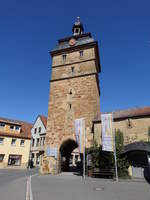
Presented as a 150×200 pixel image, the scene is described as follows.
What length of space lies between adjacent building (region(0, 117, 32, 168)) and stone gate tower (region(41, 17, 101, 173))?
9.35m

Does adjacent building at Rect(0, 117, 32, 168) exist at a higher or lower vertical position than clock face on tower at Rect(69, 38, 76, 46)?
lower

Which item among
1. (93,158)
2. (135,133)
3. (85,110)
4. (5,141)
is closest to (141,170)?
(135,133)

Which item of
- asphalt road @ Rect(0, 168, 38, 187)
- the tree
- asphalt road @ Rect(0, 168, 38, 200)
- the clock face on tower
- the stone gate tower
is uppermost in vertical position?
the clock face on tower

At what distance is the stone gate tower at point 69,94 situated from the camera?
17453mm

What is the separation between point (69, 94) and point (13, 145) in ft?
44.0

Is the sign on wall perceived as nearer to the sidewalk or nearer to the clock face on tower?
the sidewalk

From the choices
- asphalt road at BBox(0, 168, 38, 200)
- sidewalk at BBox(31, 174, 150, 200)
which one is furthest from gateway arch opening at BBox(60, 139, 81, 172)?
sidewalk at BBox(31, 174, 150, 200)

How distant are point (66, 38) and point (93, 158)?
720 inches

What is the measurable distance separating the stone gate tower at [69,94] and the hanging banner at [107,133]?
387 cm

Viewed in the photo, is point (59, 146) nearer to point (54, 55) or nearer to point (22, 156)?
point (22, 156)

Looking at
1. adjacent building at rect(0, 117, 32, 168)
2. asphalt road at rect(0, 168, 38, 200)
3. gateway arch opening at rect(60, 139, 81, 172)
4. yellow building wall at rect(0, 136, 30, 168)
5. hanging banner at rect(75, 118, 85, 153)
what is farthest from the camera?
adjacent building at rect(0, 117, 32, 168)

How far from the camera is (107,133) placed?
12938mm

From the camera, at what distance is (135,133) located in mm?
14016

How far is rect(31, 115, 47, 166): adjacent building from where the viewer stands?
102ft
